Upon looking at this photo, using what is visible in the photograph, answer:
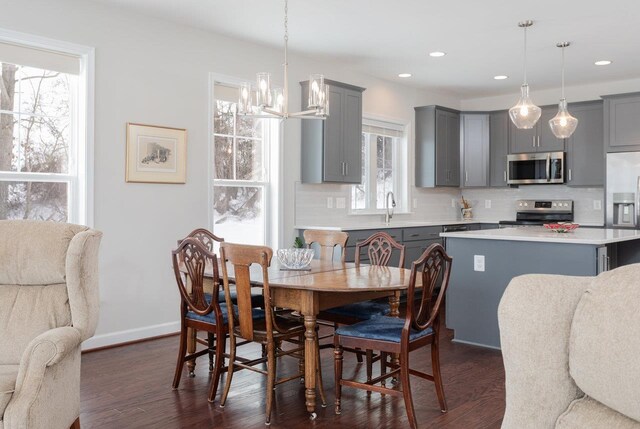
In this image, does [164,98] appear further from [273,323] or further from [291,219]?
[273,323]

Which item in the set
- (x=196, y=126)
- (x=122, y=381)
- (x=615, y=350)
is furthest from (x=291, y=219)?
(x=615, y=350)

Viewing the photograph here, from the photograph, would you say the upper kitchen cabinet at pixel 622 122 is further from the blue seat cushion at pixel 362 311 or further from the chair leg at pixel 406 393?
the chair leg at pixel 406 393

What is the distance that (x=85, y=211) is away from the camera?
168 inches

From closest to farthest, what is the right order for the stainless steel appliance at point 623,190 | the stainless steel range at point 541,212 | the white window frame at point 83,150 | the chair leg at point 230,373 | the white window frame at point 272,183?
the chair leg at point 230,373 < the white window frame at point 83,150 < the white window frame at point 272,183 < the stainless steel appliance at point 623,190 < the stainless steel range at point 541,212

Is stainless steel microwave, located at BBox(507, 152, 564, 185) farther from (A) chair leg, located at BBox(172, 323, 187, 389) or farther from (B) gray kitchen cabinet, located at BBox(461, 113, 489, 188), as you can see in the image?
(A) chair leg, located at BBox(172, 323, 187, 389)

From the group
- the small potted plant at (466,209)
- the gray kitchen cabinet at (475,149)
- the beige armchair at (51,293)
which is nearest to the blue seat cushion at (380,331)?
the beige armchair at (51,293)

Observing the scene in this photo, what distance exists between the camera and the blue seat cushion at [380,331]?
2910 mm

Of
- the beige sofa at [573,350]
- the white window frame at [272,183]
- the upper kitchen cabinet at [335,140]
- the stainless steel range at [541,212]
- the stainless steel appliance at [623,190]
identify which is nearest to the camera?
the beige sofa at [573,350]

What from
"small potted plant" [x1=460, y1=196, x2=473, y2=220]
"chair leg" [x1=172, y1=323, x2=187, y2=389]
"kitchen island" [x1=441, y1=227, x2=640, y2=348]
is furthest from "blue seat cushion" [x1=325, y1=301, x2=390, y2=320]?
"small potted plant" [x1=460, y1=196, x2=473, y2=220]

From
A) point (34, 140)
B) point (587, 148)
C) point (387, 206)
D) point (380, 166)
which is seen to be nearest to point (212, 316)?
point (34, 140)

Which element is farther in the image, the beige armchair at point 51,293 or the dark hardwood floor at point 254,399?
the dark hardwood floor at point 254,399

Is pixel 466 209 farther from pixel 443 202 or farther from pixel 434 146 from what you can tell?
pixel 434 146

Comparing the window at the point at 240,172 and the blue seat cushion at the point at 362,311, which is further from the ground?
the window at the point at 240,172

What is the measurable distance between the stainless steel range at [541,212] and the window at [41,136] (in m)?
5.37
